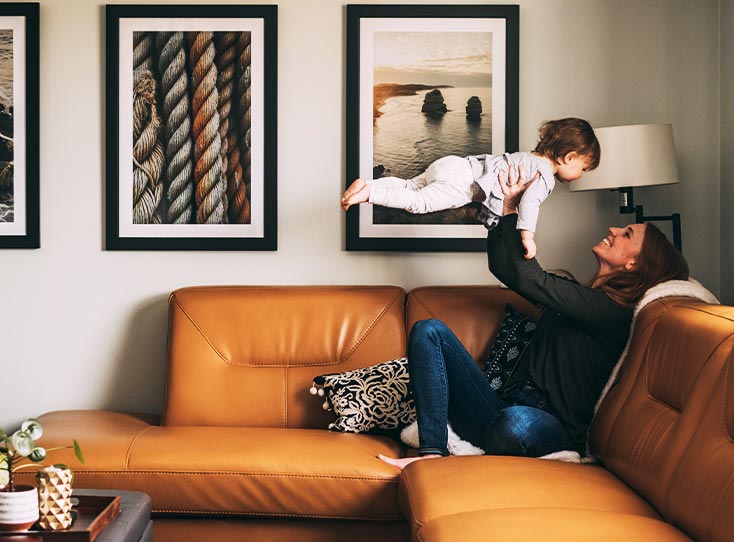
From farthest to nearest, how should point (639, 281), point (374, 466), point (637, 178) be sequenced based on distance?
1. point (637, 178)
2. point (639, 281)
3. point (374, 466)

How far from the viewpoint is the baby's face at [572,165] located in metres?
2.79

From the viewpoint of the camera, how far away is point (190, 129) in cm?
342

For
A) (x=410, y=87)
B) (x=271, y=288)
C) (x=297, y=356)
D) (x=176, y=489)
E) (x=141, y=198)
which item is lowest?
(x=176, y=489)

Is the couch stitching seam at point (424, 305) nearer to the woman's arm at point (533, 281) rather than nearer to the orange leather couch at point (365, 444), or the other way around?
the orange leather couch at point (365, 444)

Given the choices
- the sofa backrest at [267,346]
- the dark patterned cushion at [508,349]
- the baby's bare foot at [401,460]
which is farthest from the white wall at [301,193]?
the baby's bare foot at [401,460]

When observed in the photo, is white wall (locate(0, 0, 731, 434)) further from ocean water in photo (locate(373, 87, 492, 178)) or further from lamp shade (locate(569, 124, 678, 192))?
lamp shade (locate(569, 124, 678, 192))

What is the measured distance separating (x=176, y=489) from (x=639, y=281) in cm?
159

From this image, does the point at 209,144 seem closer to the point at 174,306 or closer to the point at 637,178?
the point at 174,306

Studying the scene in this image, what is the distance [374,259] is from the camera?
3.46 m

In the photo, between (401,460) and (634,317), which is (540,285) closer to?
(634,317)

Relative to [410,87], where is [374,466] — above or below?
below

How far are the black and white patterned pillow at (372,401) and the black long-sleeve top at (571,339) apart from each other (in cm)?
45

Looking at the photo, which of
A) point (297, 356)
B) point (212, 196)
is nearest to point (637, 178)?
point (297, 356)

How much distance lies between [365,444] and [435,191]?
0.87 meters
